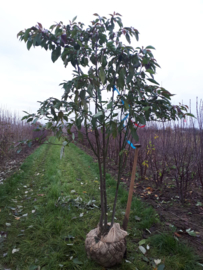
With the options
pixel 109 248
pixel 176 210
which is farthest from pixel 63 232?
pixel 176 210

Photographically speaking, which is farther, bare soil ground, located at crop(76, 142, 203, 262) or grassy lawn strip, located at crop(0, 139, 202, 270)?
bare soil ground, located at crop(76, 142, 203, 262)

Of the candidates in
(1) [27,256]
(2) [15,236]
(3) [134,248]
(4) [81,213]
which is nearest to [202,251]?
(3) [134,248]

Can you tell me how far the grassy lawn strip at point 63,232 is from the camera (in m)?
1.77

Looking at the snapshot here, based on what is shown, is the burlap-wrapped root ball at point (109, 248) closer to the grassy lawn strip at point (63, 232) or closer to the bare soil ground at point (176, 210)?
the grassy lawn strip at point (63, 232)

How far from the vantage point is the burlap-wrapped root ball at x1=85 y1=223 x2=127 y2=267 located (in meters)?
1.62

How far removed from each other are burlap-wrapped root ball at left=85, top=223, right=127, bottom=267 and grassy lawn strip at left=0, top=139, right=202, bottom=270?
0.12 meters

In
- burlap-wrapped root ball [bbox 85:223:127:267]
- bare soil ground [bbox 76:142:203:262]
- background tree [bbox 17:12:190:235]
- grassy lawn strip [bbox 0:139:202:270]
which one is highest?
background tree [bbox 17:12:190:235]

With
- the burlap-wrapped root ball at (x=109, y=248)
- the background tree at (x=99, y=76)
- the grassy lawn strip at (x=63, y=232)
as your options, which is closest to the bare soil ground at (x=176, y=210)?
the grassy lawn strip at (x=63, y=232)

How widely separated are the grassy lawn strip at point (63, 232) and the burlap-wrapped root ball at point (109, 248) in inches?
4.7

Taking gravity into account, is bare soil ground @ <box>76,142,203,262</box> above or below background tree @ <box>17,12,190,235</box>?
below

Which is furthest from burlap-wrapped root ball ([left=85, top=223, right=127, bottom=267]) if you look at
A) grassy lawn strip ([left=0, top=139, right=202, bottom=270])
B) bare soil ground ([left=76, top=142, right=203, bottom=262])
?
bare soil ground ([left=76, top=142, right=203, bottom=262])

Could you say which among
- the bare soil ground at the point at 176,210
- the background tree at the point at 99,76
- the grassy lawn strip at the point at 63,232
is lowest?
the grassy lawn strip at the point at 63,232

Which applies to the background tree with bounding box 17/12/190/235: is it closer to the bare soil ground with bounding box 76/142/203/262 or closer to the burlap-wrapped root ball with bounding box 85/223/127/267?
the burlap-wrapped root ball with bounding box 85/223/127/267

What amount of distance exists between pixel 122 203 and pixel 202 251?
1368mm
